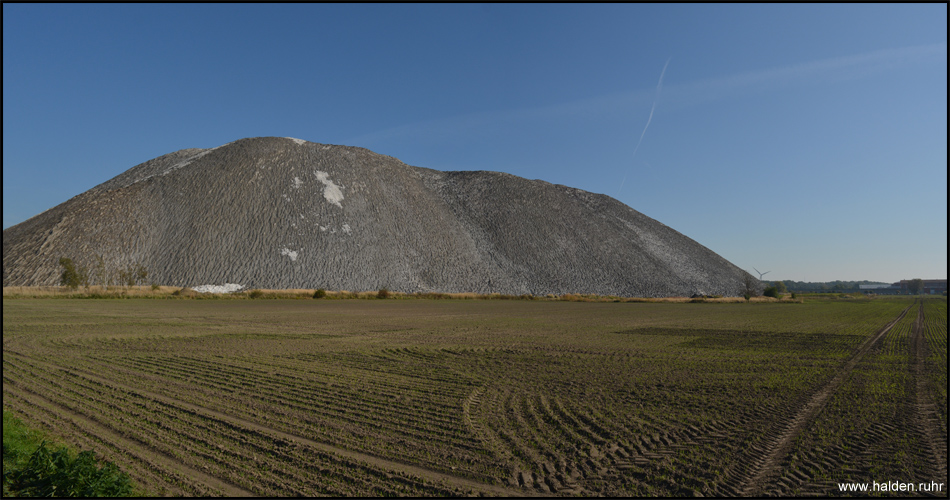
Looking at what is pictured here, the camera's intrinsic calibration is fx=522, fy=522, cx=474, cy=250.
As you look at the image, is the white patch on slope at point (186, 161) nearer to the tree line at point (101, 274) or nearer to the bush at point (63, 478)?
the tree line at point (101, 274)

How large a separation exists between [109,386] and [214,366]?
3221 millimetres

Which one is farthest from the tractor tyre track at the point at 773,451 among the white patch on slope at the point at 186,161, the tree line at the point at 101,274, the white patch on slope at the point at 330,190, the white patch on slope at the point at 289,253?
the white patch on slope at the point at 186,161

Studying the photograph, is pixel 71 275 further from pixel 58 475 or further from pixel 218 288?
pixel 58 475

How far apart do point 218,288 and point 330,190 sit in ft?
113

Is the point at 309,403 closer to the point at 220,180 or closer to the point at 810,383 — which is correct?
the point at 810,383

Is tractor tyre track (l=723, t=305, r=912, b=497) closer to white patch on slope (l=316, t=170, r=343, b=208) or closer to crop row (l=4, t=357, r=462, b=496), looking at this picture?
crop row (l=4, t=357, r=462, b=496)

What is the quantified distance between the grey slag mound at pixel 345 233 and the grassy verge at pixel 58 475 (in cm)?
8160

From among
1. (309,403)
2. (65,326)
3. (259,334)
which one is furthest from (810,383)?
(65,326)

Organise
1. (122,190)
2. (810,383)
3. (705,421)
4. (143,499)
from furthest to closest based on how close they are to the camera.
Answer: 1. (122,190)
2. (810,383)
3. (705,421)
4. (143,499)

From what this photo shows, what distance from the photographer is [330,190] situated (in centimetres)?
10712

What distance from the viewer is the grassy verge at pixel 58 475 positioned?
6.30 meters

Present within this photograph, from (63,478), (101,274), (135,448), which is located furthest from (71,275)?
(63,478)

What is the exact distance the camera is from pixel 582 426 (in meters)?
9.29

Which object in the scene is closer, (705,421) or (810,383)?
(705,421)
